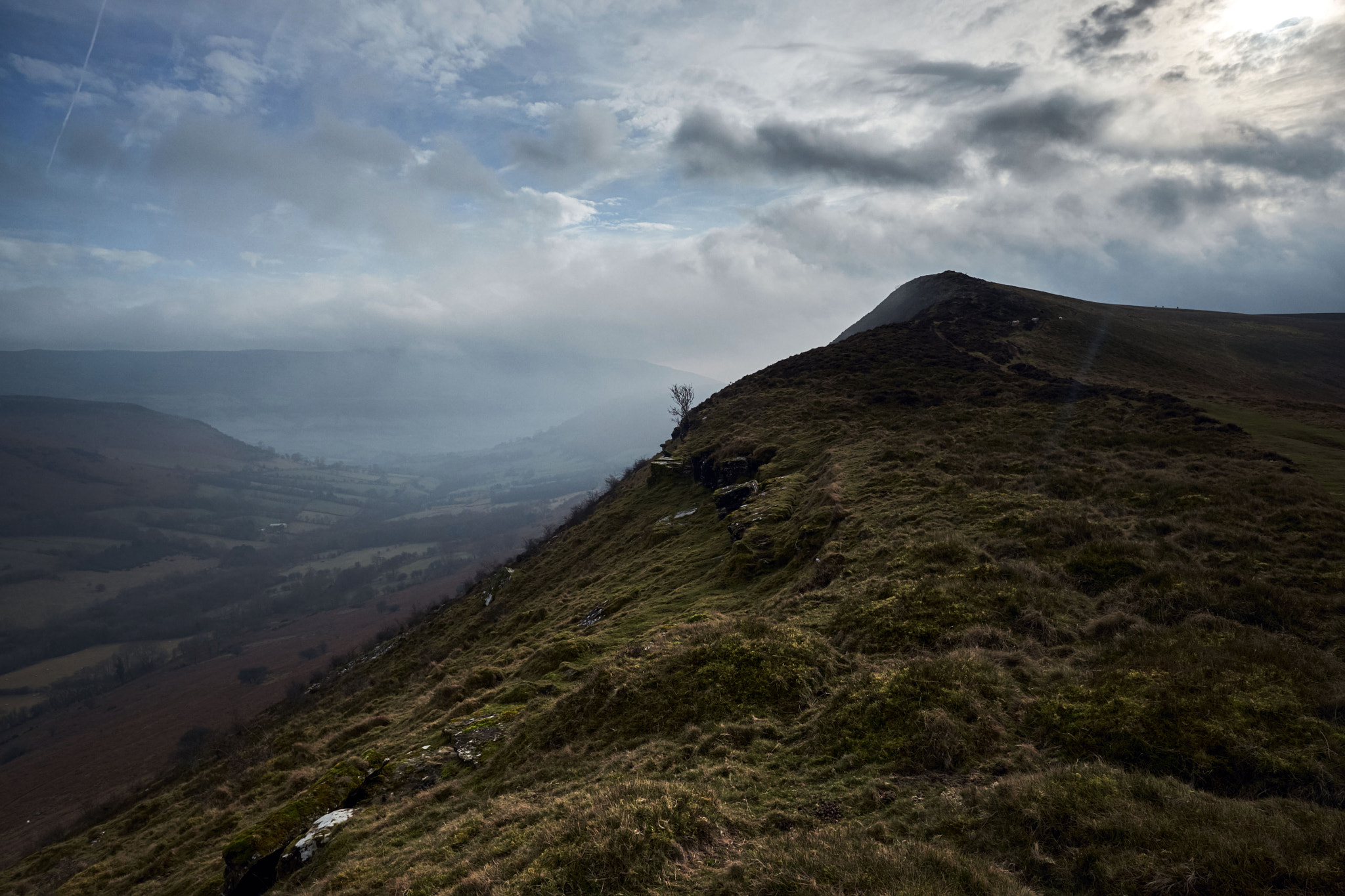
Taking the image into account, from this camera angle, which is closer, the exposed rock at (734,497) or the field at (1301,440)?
the field at (1301,440)

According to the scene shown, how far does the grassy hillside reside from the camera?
6441 millimetres

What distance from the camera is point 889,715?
9.51 metres

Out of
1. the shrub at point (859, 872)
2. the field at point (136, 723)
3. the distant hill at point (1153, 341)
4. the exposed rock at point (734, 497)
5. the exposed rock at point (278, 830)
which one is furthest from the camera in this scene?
the field at point (136, 723)

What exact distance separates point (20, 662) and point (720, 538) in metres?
218

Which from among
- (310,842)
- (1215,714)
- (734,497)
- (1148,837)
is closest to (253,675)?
(310,842)

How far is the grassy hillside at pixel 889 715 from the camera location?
6441mm

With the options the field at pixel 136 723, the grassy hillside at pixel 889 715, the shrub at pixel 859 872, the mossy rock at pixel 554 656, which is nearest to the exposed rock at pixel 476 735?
the grassy hillside at pixel 889 715

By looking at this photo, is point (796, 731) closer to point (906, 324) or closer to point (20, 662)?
point (906, 324)

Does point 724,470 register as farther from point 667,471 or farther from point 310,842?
point 310,842

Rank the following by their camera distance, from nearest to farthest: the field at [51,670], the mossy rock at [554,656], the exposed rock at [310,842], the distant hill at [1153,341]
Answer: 1. the exposed rock at [310,842]
2. the mossy rock at [554,656]
3. the distant hill at [1153,341]
4. the field at [51,670]

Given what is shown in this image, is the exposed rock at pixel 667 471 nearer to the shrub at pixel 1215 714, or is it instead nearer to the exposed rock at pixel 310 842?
the exposed rock at pixel 310 842

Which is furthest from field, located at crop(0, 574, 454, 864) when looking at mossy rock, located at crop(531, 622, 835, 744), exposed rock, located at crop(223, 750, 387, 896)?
mossy rock, located at crop(531, 622, 835, 744)

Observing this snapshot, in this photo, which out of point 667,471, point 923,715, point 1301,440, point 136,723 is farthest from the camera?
point 136,723

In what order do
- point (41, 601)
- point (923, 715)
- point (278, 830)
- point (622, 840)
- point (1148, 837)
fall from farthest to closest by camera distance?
point (41, 601) < point (278, 830) < point (923, 715) < point (622, 840) < point (1148, 837)
